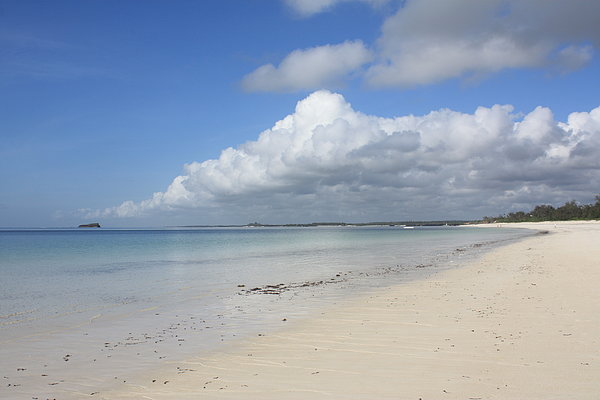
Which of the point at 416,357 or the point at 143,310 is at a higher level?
the point at 416,357

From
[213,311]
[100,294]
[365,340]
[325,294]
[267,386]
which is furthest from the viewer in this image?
[100,294]

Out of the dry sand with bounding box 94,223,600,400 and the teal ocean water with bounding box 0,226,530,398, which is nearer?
the dry sand with bounding box 94,223,600,400

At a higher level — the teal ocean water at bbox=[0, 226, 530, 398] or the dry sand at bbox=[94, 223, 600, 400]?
the dry sand at bbox=[94, 223, 600, 400]

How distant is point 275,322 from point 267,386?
17.0ft

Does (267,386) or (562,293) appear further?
(562,293)

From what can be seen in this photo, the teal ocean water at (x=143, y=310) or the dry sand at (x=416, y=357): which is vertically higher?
the dry sand at (x=416, y=357)

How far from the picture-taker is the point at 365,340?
926cm

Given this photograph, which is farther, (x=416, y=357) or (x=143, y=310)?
(x=143, y=310)

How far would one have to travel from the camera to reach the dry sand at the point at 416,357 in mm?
6328

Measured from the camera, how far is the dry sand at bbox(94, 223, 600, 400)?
249 inches

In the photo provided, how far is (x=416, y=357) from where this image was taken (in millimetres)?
7820

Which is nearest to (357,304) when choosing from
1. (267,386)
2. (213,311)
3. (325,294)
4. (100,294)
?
(325,294)

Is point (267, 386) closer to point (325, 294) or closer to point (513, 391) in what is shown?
point (513, 391)

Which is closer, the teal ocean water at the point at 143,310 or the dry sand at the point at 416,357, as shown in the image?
the dry sand at the point at 416,357
